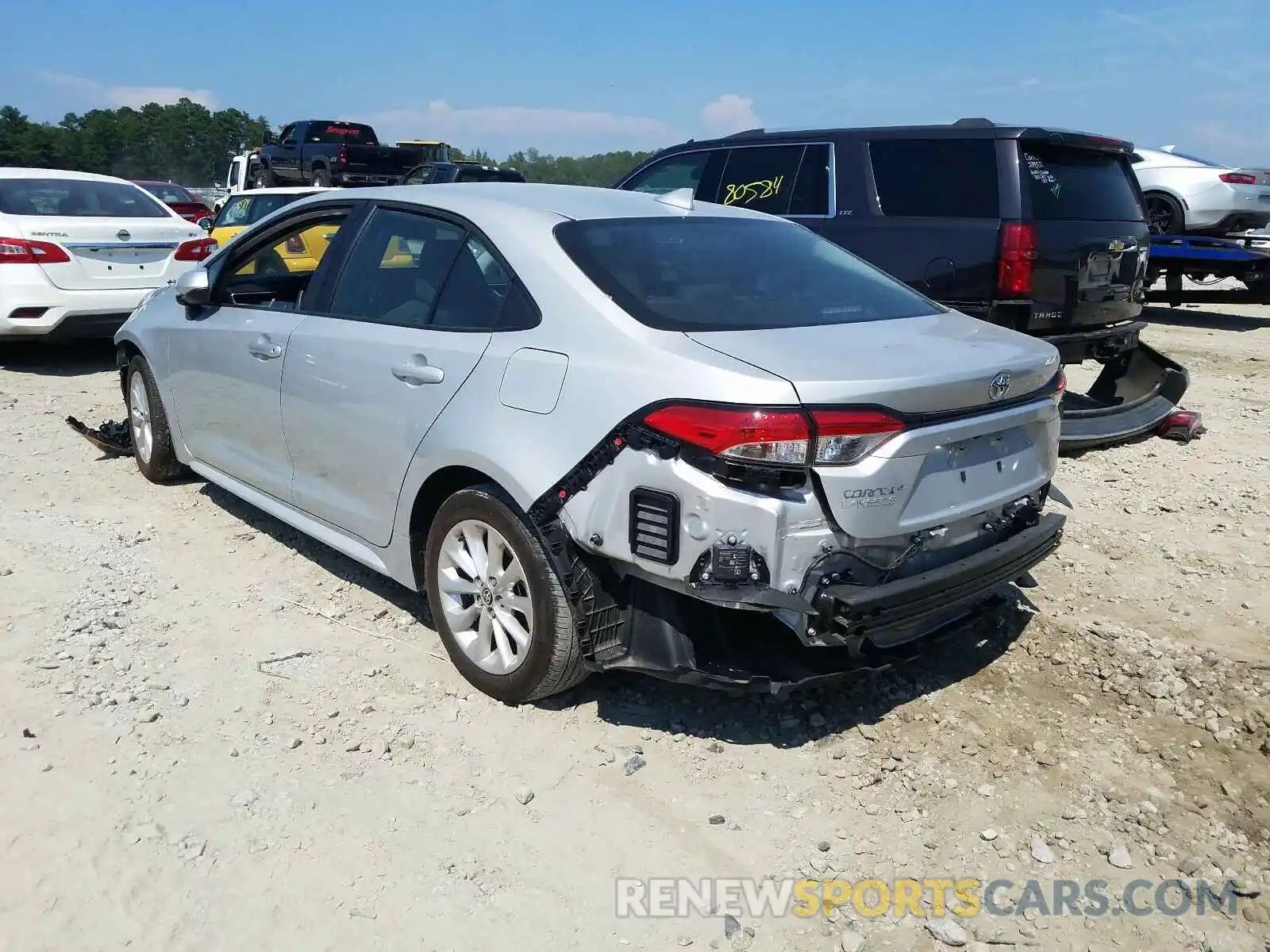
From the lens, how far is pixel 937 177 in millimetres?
6242

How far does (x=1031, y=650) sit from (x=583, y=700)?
1731 millimetres

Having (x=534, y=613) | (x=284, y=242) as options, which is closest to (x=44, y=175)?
(x=284, y=242)

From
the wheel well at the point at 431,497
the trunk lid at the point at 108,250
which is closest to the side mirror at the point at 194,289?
the wheel well at the point at 431,497

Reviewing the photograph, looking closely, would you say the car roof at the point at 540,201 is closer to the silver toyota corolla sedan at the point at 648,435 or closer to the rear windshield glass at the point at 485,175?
the silver toyota corolla sedan at the point at 648,435

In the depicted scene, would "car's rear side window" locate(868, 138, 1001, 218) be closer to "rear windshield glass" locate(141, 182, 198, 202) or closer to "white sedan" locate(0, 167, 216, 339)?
"white sedan" locate(0, 167, 216, 339)

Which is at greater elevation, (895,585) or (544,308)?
(544,308)

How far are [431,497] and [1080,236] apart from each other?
4.40m

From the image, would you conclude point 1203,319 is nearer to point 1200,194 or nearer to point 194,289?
point 1200,194

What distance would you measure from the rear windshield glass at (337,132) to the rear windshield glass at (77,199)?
15.1 meters

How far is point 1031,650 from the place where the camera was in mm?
3818

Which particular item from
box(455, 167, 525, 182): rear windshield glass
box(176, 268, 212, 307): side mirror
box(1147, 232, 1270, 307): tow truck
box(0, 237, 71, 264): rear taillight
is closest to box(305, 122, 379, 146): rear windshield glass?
box(455, 167, 525, 182): rear windshield glass

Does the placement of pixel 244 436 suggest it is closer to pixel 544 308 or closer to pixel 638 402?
pixel 544 308

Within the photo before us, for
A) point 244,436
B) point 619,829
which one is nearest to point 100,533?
point 244,436

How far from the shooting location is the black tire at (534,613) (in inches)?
121
